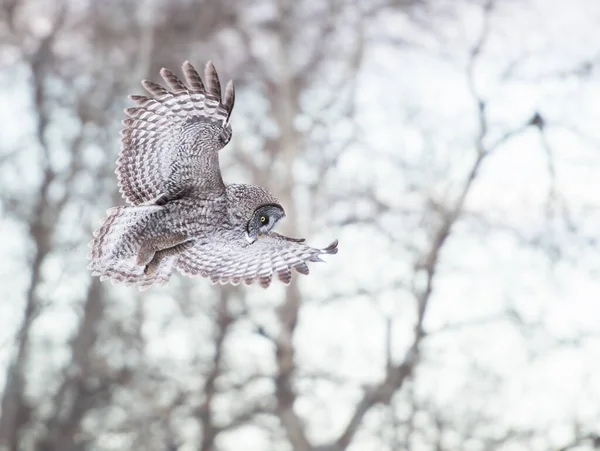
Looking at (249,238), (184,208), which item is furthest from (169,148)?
(249,238)

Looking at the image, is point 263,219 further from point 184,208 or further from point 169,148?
point 169,148

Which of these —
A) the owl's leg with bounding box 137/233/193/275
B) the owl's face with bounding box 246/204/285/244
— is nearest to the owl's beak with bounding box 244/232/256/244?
the owl's face with bounding box 246/204/285/244

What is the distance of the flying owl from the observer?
1410mm

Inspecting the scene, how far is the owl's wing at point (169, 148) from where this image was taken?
58.2 inches

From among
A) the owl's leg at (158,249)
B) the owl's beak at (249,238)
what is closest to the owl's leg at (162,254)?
the owl's leg at (158,249)

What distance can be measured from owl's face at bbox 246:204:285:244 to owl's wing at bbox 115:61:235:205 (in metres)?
0.15

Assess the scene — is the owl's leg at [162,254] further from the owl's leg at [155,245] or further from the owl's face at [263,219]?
the owl's face at [263,219]

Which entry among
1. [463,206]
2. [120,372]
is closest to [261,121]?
[463,206]

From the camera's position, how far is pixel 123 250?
4.70ft

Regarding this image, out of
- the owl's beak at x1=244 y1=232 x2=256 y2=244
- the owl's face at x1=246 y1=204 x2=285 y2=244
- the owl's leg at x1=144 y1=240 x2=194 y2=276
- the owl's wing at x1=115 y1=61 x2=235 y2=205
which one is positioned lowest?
the owl's leg at x1=144 y1=240 x2=194 y2=276

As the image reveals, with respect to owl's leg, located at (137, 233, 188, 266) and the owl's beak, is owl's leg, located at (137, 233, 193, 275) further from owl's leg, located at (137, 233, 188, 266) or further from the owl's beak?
the owl's beak

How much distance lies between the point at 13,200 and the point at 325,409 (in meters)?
2.63

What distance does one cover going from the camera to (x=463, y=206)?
590 centimetres

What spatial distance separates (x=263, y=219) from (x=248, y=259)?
24cm
